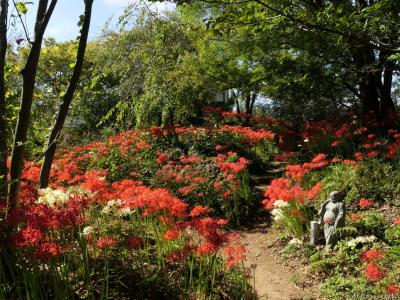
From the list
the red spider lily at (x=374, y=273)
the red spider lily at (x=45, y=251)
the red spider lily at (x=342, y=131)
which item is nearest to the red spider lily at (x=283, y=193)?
the red spider lily at (x=374, y=273)

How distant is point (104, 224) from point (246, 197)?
349 centimetres

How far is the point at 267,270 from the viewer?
561cm

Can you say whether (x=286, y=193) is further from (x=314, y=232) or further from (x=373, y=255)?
(x=373, y=255)

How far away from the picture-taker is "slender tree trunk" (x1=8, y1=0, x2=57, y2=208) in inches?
142

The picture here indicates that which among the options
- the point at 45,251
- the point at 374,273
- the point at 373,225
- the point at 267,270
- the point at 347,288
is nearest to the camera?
the point at 45,251

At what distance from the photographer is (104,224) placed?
210 inches

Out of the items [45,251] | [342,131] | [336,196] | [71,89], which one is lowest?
[336,196]

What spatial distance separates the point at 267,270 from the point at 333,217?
4.04 ft

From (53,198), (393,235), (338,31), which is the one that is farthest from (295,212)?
(53,198)

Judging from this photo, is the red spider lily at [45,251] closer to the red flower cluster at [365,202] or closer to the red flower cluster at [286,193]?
the red flower cluster at [286,193]

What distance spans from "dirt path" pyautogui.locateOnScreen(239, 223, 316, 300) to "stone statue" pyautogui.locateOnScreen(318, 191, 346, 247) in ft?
2.48

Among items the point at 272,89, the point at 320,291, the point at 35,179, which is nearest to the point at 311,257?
the point at 320,291

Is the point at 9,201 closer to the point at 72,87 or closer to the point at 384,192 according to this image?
the point at 72,87

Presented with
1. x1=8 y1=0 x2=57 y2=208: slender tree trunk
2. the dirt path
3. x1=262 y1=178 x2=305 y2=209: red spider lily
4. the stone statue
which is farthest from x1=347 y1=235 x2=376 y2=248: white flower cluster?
x1=8 y1=0 x2=57 y2=208: slender tree trunk
